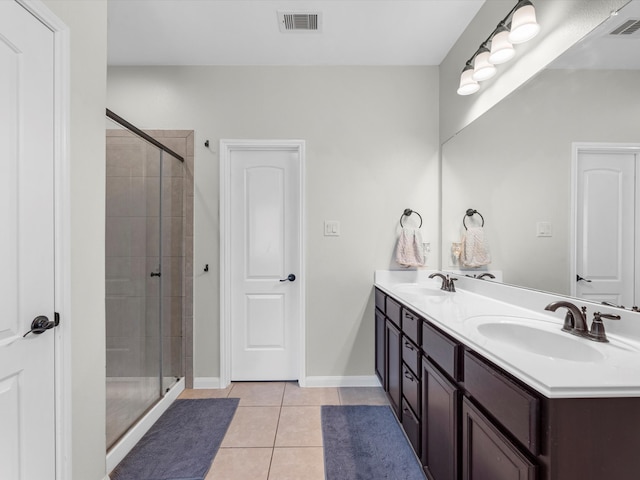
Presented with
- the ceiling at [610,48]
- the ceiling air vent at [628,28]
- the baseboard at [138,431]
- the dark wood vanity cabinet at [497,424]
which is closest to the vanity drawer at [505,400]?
the dark wood vanity cabinet at [497,424]

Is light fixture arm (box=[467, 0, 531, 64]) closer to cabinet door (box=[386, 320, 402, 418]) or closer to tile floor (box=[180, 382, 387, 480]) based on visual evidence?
cabinet door (box=[386, 320, 402, 418])

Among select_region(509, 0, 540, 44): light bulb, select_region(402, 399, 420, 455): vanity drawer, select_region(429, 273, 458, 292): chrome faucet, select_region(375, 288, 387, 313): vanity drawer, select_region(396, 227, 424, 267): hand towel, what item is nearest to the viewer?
select_region(509, 0, 540, 44): light bulb

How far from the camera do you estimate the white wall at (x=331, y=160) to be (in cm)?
254

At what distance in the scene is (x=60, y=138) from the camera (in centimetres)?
122

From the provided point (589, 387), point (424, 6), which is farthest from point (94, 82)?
point (589, 387)

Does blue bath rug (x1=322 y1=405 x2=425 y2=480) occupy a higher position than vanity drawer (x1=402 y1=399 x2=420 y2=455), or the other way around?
vanity drawer (x1=402 y1=399 x2=420 y2=455)

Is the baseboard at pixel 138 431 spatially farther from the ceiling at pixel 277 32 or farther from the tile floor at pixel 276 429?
the ceiling at pixel 277 32

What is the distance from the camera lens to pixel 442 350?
129 centimetres

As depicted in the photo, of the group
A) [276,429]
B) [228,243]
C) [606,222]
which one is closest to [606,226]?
[606,222]

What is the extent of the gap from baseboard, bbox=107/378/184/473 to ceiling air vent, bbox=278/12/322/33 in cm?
271

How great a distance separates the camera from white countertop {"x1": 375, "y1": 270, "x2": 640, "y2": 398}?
2.44ft

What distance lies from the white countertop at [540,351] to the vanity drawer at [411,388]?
37 cm

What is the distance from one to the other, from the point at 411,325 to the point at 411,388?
340 millimetres

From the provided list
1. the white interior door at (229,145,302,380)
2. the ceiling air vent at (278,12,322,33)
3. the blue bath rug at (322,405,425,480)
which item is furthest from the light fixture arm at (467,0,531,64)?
the blue bath rug at (322,405,425,480)
